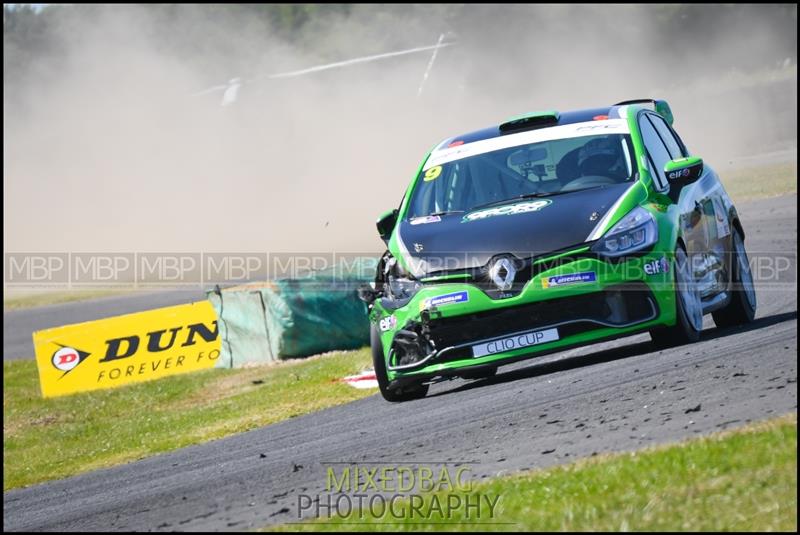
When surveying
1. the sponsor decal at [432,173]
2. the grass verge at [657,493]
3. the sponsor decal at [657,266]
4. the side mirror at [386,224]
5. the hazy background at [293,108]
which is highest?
the hazy background at [293,108]

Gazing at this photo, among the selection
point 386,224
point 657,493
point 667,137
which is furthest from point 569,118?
point 657,493

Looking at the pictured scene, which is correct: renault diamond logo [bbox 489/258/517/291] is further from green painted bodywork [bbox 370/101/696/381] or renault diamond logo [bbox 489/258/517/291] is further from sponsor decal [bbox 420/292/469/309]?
sponsor decal [bbox 420/292/469/309]

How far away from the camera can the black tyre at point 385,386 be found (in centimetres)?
783

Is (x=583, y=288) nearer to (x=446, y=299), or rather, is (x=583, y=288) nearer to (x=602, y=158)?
(x=446, y=299)

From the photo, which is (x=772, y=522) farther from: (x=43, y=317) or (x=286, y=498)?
(x=43, y=317)

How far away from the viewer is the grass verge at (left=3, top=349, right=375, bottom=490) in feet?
35.3

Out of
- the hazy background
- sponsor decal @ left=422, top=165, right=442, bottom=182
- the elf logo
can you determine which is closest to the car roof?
sponsor decal @ left=422, top=165, right=442, bottom=182

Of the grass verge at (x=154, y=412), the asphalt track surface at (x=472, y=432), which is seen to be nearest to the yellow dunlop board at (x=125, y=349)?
the grass verge at (x=154, y=412)

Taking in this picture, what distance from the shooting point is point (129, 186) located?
134 feet

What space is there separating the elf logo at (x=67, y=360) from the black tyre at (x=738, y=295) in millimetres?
10040

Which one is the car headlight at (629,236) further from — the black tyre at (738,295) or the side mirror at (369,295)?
the black tyre at (738,295)

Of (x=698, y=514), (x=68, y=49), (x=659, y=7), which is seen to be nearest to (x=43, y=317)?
(x=68, y=49)

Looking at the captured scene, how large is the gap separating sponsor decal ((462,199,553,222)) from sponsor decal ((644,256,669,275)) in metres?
0.77

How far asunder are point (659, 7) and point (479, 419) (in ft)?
137
